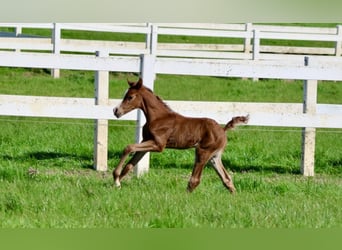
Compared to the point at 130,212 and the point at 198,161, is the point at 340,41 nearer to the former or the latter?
the point at 198,161

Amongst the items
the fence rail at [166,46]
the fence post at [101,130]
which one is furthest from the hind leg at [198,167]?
the fence rail at [166,46]

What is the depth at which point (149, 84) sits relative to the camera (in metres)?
8.78

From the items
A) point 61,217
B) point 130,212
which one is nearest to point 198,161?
point 130,212

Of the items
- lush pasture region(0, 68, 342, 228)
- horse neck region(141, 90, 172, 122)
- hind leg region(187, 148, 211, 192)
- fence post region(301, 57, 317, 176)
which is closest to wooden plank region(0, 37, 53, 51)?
lush pasture region(0, 68, 342, 228)

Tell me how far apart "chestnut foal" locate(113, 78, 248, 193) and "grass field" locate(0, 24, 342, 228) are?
0.28 m

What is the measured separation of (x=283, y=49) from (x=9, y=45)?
28.6 ft

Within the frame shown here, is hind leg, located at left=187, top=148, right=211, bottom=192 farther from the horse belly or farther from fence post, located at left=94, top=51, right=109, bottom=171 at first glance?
fence post, located at left=94, top=51, right=109, bottom=171

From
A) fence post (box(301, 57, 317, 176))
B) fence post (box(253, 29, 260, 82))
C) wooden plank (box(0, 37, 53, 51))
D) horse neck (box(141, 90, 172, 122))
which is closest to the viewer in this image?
horse neck (box(141, 90, 172, 122))

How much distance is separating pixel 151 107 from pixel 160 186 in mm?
732

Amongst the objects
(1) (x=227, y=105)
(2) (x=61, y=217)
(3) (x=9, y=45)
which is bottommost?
(2) (x=61, y=217)

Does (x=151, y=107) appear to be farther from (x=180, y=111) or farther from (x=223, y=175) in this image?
(x=180, y=111)

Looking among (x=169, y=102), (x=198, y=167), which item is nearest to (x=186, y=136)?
(x=198, y=167)

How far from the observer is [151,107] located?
6.66 metres

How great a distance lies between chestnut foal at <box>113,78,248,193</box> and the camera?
6.55 metres
